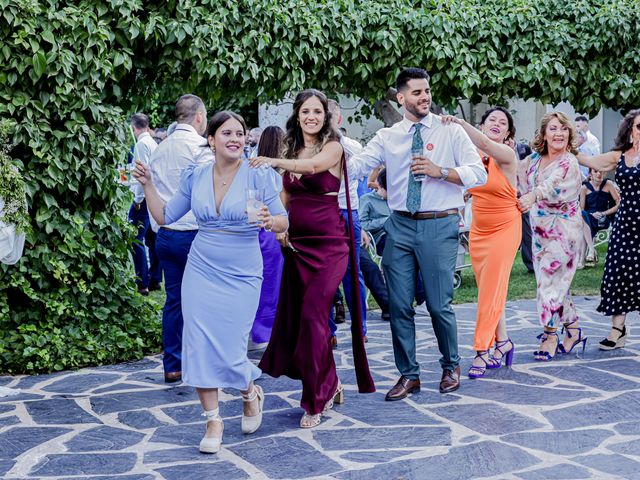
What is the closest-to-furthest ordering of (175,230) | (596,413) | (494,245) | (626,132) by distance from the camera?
(596,413), (175,230), (494,245), (626,132)

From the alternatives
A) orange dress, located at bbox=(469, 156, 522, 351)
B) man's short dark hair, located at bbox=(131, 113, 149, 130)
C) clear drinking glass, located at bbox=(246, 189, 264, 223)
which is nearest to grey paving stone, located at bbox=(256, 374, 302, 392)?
orange dress, located at bbox=(469, 156, 522, 351)

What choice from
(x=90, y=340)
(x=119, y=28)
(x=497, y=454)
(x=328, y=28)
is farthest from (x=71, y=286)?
(x=497, y=454)

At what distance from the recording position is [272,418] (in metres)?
6.33

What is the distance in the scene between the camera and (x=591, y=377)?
735 centimetres

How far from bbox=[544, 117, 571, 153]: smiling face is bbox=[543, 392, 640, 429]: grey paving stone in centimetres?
227

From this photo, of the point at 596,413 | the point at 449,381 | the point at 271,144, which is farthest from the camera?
the point at 271,144

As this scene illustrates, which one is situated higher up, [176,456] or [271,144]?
[271,144]

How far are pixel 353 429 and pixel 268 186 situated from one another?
5.39 feet

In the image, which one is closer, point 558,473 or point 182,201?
point 558,473

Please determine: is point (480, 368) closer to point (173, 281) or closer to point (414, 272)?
point (414, 272)

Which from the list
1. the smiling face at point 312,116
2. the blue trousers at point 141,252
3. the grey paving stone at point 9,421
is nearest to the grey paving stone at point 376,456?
the smiling face at point 312,116

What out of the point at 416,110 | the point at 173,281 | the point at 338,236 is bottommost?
the point at 173,281

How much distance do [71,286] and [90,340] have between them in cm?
A: 49

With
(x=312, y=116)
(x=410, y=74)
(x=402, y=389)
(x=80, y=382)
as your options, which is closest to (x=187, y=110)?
(x=312, y=116)
